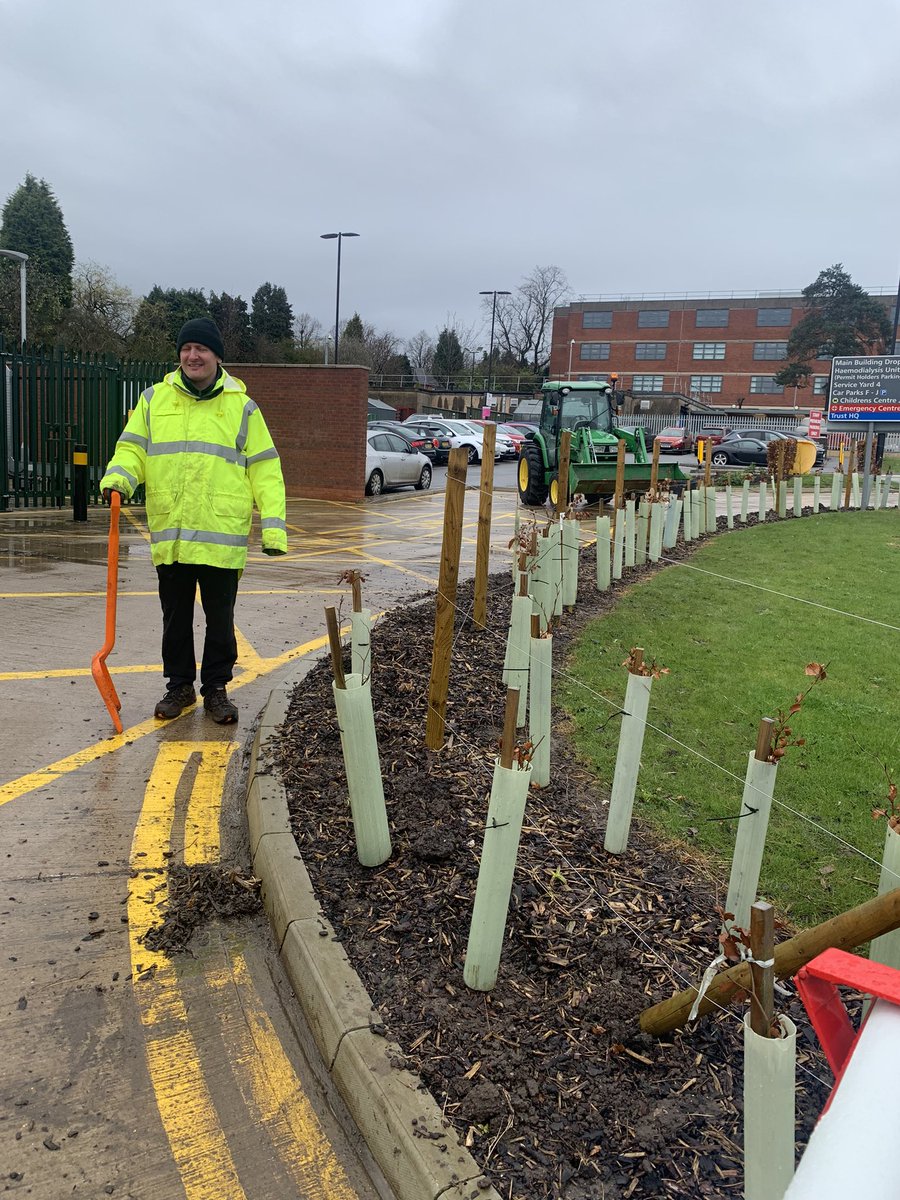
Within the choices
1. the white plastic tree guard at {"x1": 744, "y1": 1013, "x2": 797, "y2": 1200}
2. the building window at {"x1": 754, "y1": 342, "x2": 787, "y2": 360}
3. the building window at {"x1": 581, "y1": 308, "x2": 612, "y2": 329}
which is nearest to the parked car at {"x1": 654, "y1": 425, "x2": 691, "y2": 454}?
the white plastic tree guard at {"x1": 744, "y1": 1013, "x2": 797, "y2": 1200}

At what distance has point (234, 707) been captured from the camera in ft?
17.8

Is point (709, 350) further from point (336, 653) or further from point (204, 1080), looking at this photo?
point (204, 1080)

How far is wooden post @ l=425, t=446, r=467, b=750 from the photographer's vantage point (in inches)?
165

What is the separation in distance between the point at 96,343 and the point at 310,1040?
39659mm

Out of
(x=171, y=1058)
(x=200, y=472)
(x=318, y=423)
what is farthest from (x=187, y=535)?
(x=318, y=423)

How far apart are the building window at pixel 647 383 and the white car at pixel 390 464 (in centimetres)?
6668

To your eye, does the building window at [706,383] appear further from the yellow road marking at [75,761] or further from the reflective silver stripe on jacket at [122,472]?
the reflective silver stripe on jacket at [122,472]

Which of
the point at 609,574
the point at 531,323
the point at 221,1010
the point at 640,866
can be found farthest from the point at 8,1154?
the point at 531,323

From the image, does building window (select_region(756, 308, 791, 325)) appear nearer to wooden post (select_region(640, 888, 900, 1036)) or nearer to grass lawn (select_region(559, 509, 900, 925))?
grass lawn (select_region(559, 509, 900, 925))

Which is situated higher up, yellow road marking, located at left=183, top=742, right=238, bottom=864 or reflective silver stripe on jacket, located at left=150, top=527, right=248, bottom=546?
reflective silver stripe on jacket, located at left=150, top=527, right=248, bottom=546

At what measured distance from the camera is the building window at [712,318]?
275 ft

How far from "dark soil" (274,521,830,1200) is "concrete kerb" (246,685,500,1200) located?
6cm

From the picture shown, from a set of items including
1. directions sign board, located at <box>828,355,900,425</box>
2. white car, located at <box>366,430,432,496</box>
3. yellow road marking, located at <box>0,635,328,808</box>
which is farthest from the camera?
white car, located at <box>366,430,432,496</box>

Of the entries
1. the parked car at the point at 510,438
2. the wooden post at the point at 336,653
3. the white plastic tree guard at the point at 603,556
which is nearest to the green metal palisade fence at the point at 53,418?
the white plastic tree guard at the point at 603,556
